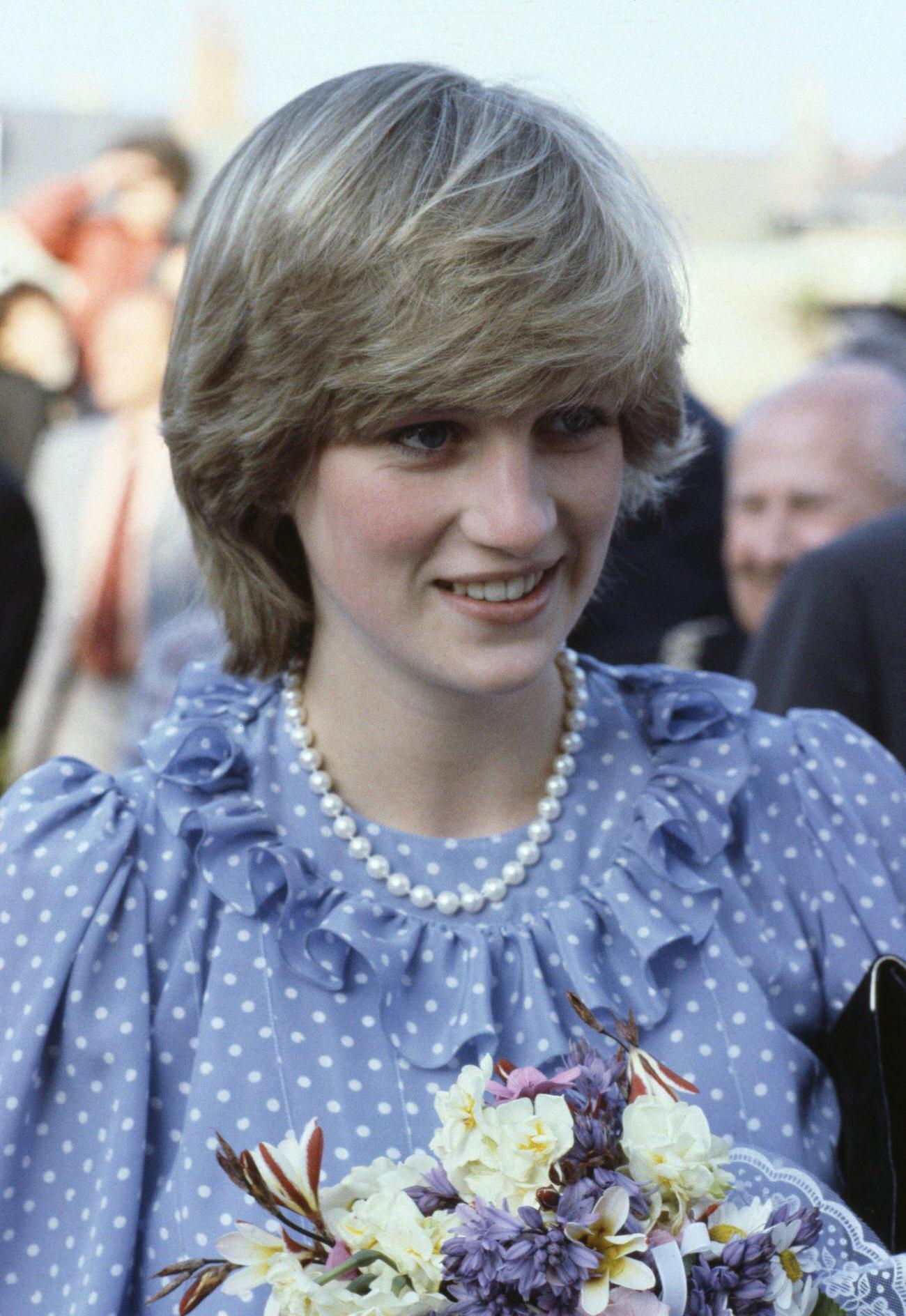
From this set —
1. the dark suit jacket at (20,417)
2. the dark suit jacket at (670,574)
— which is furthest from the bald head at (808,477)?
the dark suit jacket at (20,417)

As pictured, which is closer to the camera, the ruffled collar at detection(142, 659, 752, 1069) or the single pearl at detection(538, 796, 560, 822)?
the ruffled collar at detection(142, 659, 752, 1069)

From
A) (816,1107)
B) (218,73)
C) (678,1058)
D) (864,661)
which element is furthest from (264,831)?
(218,73)

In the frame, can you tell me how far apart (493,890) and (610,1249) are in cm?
59

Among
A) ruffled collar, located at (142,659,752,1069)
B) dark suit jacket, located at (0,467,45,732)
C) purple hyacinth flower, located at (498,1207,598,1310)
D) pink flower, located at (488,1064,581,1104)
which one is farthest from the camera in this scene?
dark suit jacket, located at (0,467,45,732)

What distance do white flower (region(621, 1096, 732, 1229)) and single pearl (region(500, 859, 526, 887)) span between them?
50 centimetres

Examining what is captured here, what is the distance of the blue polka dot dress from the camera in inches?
61.4

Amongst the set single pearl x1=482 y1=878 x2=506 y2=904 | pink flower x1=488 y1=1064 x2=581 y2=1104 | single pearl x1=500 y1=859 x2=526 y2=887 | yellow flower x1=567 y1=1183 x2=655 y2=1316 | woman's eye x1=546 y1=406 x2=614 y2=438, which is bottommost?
yellow flower x1=567 y1=1183 x2=655 y2=1316

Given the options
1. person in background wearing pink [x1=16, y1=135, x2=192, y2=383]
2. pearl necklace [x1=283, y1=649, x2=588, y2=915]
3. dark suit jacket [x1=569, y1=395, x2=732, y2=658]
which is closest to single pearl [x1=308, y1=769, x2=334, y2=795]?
pearl necklace [x1=283, y1=649, x2=588, y2=915]

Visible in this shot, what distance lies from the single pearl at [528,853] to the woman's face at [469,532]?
22cm

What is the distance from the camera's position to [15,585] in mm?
4297

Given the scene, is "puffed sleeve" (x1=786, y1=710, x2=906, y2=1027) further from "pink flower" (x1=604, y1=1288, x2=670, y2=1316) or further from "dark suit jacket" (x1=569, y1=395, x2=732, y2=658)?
"dark suit jacket" (x1=569, y1=395, x2=732, y2=658)

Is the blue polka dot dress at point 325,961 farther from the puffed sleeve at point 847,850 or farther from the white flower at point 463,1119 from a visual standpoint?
the white flower at point 463,1119

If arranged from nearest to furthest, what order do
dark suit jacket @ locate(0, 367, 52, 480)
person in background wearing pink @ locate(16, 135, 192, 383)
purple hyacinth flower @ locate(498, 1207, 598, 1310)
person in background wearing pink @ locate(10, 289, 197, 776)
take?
purple hyacinth flower @ locate(498, 1207, 598, 1310), person in background wearing pink @ locate(10, 289, 197, 776), dark suit jacket @ locate(0, 367, 52, 480), person in background wearing pink @ locate(16, 135, 192, 383)

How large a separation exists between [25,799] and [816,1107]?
86cm
